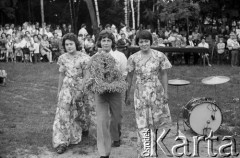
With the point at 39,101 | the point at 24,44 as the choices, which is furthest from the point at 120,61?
the point at 24,44

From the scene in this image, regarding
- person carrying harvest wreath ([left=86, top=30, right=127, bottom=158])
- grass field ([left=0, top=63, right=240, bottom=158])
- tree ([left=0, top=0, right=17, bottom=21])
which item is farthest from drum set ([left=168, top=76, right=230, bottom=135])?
tree ([left=0, top=0, right=17, bottom=21])

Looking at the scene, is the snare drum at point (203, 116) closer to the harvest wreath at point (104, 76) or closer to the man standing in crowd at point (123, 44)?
the harvest wreath at point (104, 76)

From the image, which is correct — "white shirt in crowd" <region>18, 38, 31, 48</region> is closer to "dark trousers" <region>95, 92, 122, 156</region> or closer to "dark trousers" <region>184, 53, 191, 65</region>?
"dark trousers" <region>184, 53, 191, 65</region>

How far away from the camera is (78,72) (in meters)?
7.30

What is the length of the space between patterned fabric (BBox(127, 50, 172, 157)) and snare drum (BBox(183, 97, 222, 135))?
60.0 inches

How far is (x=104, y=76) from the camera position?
654 cm

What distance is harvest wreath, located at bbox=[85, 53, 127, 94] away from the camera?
6.36 meters

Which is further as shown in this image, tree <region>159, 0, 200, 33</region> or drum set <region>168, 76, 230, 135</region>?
tree <region>159, 0, 200, 33</region>

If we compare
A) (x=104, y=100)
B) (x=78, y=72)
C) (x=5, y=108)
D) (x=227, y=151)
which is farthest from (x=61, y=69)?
(x=5, y=108)

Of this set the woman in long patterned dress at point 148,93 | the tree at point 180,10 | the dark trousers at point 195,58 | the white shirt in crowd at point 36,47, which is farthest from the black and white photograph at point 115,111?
the tree at point 180,10

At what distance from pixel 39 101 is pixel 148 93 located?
6291mm

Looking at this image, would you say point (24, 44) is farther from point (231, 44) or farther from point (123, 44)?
point (231, 44)

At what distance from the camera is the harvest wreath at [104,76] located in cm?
636

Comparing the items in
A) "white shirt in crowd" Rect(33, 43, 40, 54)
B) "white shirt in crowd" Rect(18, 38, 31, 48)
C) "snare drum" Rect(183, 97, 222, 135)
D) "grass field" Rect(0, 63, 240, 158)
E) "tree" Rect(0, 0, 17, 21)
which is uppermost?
"tree" Rect(0, 0, 17, 21)
